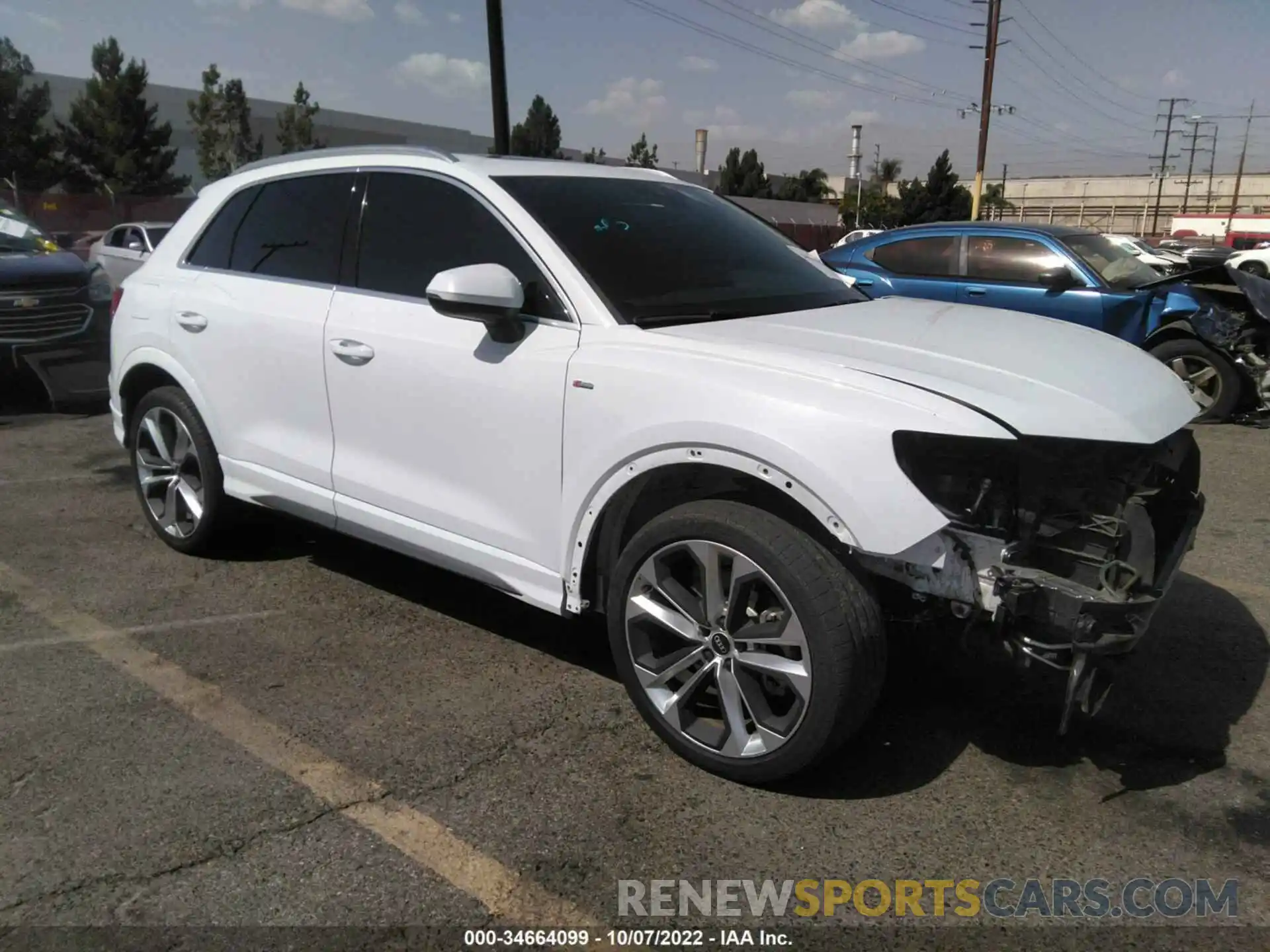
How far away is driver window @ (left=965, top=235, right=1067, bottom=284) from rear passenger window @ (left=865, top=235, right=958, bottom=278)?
16 cm

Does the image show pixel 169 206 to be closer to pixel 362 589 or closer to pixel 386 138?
pixel 386 138

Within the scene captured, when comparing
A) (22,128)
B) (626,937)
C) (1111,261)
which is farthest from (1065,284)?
(22,128)

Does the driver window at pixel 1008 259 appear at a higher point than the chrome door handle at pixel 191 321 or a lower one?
higher

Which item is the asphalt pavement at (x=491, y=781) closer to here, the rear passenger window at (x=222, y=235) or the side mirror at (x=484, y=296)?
the side mirror at (x=484, y=296)

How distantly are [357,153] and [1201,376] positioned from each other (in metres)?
6.94

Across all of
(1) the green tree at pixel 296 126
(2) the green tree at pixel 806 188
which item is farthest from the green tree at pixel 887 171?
(1) the green tree at pixel 296 126

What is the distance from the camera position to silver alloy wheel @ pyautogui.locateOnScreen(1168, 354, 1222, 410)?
26.0ft

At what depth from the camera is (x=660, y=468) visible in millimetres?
2895

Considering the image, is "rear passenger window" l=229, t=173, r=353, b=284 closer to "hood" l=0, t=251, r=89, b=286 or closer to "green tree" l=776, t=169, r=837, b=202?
"hood" l=0, t=251, r=89, b=286

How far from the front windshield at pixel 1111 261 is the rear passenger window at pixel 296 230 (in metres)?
6.68

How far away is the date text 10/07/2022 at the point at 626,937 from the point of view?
7.57 ft

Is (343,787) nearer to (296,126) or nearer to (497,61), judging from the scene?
(497,61)

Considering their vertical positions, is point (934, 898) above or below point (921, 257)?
below

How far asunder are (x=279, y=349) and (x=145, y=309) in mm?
1149
